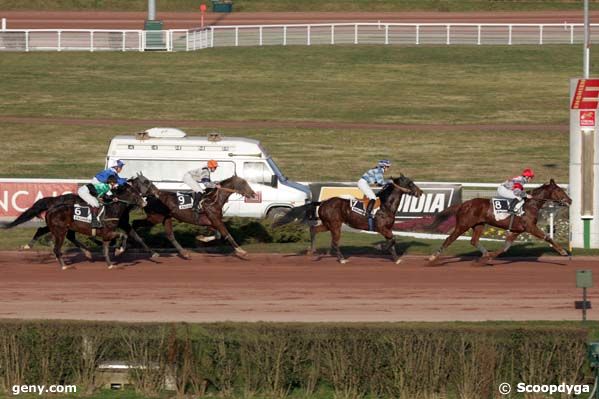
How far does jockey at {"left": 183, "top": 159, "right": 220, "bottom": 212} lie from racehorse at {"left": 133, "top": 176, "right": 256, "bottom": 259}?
112 mm

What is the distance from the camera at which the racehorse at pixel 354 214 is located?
74.0 feet

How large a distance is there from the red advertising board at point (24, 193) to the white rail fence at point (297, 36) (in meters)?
23.1

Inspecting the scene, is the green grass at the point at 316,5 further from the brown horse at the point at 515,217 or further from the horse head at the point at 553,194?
the horse head at the point at 553,194

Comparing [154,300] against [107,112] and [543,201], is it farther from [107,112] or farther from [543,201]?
[107,112]

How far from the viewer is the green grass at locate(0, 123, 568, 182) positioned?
33781mm

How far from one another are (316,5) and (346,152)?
23471mm

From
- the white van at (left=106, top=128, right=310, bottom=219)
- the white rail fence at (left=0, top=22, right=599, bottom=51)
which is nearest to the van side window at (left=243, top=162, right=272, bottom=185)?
the white van at (left=106, top=128, right=310, bottom=219)

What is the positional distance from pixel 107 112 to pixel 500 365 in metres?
29.0

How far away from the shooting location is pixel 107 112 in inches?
1645

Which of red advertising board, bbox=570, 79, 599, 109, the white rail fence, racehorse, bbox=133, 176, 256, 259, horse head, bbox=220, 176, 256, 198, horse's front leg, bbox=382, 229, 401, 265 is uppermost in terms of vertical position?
the white rail fence

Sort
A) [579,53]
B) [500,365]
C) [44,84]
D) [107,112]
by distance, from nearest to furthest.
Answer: [500,365] → [107,112] → [44,84] → [579,53]

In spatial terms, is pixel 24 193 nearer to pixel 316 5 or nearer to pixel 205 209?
pixel 205 209

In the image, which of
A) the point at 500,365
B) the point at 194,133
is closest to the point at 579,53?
the point at 194,133

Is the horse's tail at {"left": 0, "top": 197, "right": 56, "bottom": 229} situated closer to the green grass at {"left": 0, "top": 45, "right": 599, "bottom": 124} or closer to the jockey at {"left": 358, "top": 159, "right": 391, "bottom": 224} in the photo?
the jockey at {"left": 358, "top": 159, "right": 391, "bottom": 224}
